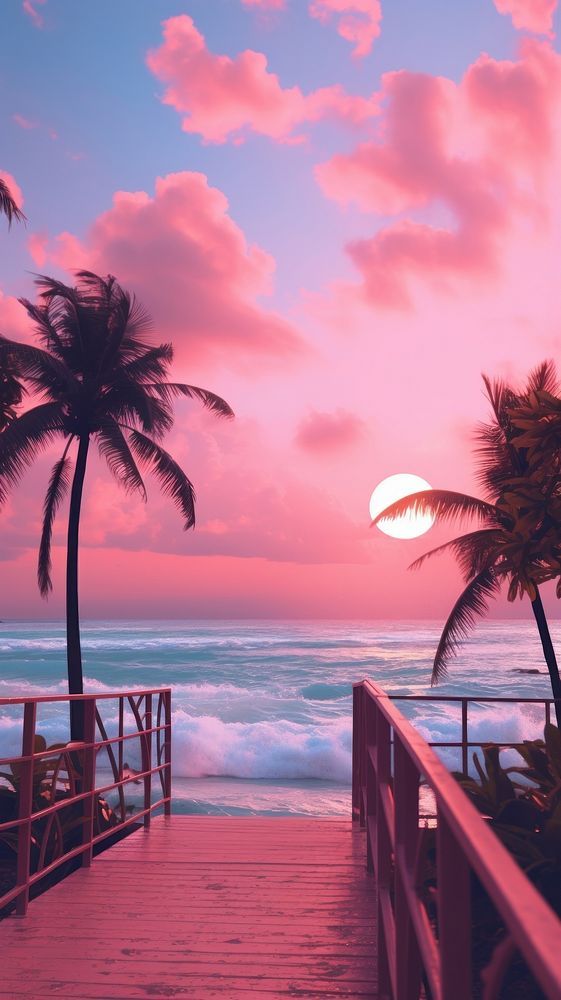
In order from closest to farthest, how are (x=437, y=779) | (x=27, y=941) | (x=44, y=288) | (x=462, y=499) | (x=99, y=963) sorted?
(x=437, y=779), (x=99, y=963), (x=27, y=941), (x=462, y=499), (x=44, y=288)

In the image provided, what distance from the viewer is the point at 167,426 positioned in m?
16.6

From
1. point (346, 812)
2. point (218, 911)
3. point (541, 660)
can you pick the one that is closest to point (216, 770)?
point (346, 812)

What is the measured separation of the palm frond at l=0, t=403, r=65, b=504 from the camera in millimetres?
14727

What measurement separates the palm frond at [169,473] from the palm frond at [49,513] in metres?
1.38

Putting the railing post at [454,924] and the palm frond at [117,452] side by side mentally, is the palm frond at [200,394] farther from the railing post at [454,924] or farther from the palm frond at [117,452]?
the railing post at [454,924]

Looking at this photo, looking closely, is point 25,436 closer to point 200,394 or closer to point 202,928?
point 200,394

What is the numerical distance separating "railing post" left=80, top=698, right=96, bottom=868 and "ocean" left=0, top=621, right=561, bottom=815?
12.5 m

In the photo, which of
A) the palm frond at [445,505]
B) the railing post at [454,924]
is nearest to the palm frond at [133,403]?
the palm frond at [445,505]

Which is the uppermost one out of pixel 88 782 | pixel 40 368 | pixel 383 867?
pixel 40 368

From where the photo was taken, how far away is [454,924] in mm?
1400

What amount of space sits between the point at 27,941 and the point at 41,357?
1244 cm

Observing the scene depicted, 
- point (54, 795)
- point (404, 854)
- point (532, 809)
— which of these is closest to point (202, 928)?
point (532, 809)

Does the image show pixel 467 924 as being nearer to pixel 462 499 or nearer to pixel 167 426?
pixel 462 499

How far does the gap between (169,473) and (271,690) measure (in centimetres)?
2300
